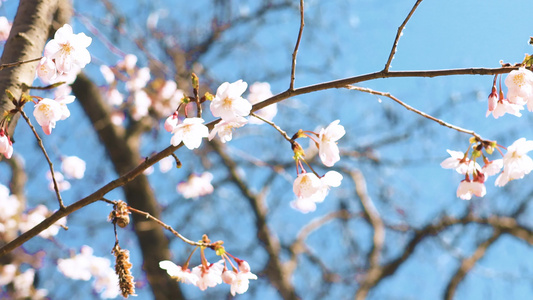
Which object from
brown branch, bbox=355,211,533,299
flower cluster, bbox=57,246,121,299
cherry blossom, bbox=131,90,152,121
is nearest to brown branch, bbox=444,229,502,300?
brown branch, bbox=355,211,533,299

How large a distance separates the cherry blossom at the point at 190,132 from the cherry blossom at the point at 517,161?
70 cm

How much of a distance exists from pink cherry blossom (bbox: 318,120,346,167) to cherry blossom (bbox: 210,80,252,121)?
0.19 m

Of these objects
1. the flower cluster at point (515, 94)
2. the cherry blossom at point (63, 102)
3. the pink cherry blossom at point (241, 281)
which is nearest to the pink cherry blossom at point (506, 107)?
the flower cluster at point (515, 94)

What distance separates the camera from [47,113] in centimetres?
112

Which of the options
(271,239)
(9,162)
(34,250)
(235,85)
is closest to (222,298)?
(271,239)

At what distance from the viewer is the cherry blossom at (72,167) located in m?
3.32

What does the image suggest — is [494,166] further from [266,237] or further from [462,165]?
[266,237]

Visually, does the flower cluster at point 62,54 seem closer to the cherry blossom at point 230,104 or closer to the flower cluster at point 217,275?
the cherry blossom at point 230,104

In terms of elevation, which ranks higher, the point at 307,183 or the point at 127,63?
the point at 127,63

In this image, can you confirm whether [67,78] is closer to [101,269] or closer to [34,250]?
[101,269]

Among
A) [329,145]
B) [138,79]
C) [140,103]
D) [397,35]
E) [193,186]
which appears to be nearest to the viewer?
[397,35]

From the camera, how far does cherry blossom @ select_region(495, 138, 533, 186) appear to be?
3.66 feet

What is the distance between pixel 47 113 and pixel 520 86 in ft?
3.38

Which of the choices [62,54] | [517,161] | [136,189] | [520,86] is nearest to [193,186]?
[136,189]
